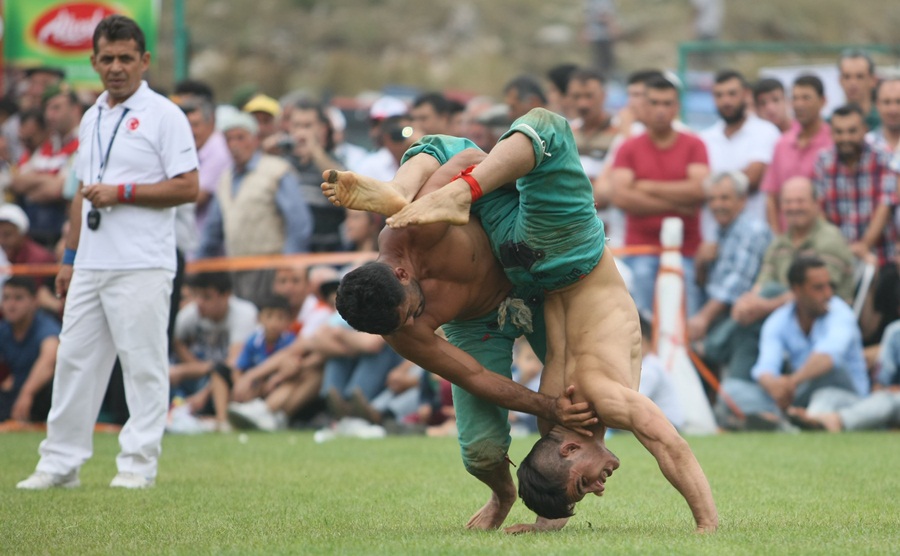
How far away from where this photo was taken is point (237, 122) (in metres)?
13.8

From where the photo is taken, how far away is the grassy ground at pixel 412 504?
19.0ft

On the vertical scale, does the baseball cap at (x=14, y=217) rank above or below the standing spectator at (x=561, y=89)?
below

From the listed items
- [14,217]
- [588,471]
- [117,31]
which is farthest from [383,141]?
[588,471]

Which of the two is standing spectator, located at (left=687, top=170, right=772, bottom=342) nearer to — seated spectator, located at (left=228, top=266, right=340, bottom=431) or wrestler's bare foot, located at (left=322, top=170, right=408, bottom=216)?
seated spectator, located at (left=228, top=266, right=340, bottom=431)

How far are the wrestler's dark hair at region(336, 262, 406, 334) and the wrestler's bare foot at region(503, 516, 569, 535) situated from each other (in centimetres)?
132

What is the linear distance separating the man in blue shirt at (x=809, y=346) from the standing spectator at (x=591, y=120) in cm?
230

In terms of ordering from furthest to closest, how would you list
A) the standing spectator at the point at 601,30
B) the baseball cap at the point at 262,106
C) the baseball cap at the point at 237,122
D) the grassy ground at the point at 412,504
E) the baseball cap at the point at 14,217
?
the standing spectator at the point at 601,30 → the baseball cap at the point at 262,106 → the baseball cap at the point at 14,217 → the baseball cap at the point at 237,122 → the grassy ground at the point at 412,504

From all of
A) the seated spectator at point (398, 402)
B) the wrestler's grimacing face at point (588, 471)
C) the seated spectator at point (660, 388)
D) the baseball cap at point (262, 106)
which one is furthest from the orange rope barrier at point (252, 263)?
the wrestler's grimacing face at point (588, 471)

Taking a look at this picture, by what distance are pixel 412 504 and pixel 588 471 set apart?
1.59 meters

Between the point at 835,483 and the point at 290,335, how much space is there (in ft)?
20.6

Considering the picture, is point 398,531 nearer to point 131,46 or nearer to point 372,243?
point 131,46

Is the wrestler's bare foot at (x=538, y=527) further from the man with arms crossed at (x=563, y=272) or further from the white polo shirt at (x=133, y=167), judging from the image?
the white polo shirt at (x=133, y=167)

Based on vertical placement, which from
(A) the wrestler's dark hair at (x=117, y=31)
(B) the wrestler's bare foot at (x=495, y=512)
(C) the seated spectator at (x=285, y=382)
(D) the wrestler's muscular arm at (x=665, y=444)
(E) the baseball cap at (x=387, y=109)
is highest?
(A) the wrestler's dark hair at (x=117, y=31)

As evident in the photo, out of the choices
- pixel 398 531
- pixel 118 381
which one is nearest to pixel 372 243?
pixel 118 381
